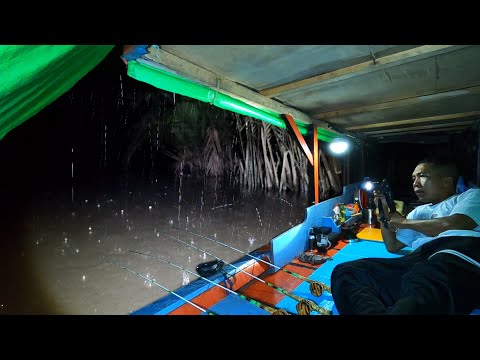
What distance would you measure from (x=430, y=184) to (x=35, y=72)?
4277mm

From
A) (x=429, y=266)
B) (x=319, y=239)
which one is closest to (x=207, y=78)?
(x=429, y=266)

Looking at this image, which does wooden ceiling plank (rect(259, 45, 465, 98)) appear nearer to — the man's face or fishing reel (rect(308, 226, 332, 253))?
the man's face

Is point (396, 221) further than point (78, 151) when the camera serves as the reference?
No

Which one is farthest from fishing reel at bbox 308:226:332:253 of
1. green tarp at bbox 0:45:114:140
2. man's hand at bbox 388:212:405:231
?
green tarp at bbox 0:45:114:140

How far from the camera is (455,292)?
2039 mm

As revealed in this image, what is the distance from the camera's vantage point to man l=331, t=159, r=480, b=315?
2.01 metres

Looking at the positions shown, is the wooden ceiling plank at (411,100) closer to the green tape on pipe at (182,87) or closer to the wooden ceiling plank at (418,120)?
the wooden ceiling plank at (418,120)

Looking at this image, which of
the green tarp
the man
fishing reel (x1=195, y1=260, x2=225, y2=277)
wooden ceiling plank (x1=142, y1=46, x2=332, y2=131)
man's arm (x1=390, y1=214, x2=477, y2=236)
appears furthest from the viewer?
fishing reel (x1=195, y1=260, x2=225, y2=277)

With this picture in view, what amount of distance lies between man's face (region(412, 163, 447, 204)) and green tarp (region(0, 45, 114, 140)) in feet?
12.4

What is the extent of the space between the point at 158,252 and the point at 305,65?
251 inches

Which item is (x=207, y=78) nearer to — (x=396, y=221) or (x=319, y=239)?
(x=396, y=221)

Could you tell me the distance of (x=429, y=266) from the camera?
7.03 feet
